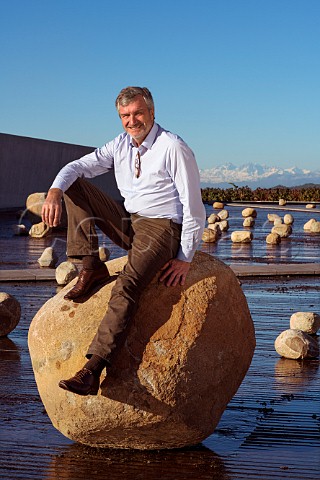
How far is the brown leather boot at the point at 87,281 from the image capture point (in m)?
6.03

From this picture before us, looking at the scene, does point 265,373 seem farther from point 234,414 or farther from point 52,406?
point 52,406

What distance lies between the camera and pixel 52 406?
236 inches

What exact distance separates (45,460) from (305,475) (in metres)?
1.55

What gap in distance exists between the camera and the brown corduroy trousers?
561 centimetres

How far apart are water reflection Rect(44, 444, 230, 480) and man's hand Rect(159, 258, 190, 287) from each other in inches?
42.7

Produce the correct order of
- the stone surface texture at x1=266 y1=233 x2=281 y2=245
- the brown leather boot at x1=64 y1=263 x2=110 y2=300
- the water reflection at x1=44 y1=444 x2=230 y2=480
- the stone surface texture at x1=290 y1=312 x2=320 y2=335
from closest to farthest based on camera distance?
the water reflection at x1=44 y1=444 x2=230 y2=480 < the brown leather boot at x1=64 y1=263 x2=110 y2=300 < the stone surface texture at x1=290 y1=312 x2=320 y2=335 < the stone surface texture at x1=266 y1=233 x2=281 y2=245

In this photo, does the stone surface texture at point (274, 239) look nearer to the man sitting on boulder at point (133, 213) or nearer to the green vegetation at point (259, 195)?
the man sitting on boulder at point (133, 213)

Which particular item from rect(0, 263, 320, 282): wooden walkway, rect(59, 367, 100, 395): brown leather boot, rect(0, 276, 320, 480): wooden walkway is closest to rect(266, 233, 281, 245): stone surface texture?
rect(0, 263, 320, 282): wooden walkway

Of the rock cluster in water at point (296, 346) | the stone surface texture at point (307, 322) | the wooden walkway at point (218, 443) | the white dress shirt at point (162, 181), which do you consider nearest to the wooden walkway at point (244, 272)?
the stone surface texture at point (307, 322)

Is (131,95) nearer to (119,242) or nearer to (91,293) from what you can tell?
(119,242)

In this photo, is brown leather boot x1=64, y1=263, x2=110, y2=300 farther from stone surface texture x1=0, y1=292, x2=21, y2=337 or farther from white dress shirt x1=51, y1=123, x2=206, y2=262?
stone surface texture x1=0, y1=292, x2=21, y2=337

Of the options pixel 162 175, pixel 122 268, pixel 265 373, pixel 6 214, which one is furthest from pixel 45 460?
pixel 6 214

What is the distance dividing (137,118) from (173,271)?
994 millimetres

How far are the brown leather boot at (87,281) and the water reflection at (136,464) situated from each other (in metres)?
0.99
